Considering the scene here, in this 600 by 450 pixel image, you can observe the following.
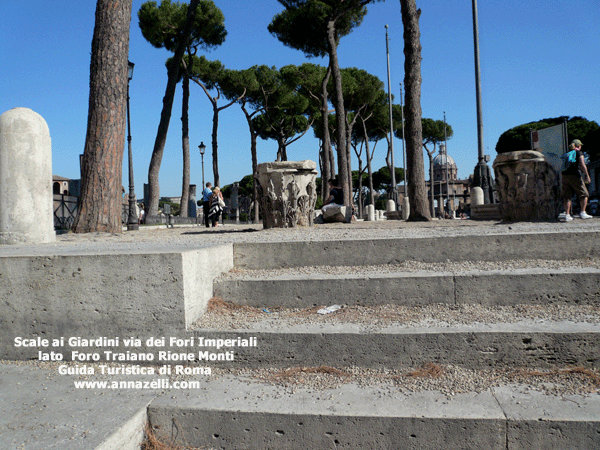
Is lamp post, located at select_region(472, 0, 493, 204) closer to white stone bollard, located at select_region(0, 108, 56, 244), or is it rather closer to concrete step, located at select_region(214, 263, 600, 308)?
concrete step, located at select_region(214, 263, 600, 308)

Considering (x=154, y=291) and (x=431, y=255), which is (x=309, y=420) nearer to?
(x=154, y=291)

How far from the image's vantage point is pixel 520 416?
174cm

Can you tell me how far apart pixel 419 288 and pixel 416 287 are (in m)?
0.02

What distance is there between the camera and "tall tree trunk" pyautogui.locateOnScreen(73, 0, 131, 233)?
6.15 meters

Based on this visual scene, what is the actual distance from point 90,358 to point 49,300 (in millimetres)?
406

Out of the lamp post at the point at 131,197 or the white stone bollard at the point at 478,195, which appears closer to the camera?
the lamp post at the point at 131,197

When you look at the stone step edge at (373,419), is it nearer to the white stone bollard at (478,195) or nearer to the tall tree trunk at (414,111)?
the tall tree trunk at (414,111)

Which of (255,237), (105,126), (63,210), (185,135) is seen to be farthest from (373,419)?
(185,135)

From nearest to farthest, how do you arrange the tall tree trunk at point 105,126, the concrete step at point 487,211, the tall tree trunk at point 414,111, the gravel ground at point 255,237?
the gravel ground at point 255,237 < the tall tree trunk at point 105,126 < the tall tree trunk at point 414,111 < the concrete step at point 487,211

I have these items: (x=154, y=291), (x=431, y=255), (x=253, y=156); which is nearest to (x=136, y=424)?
(x=154, y=291)

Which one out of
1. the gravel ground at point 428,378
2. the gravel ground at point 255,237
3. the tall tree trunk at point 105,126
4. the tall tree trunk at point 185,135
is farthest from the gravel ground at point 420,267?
the tall tree trunk at point 185,135

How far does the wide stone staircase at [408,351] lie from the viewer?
1808 mm

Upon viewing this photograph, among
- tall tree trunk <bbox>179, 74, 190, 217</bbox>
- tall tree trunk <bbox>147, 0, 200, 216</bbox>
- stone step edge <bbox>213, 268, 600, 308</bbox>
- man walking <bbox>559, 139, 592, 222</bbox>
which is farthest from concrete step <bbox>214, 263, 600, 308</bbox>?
tall tree trunk <bbox>179, 74, 190, 217</bbox>

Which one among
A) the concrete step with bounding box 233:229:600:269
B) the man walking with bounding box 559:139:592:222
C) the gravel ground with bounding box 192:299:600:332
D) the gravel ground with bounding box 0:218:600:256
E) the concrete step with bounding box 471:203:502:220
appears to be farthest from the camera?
the concrete step with bounding box 471:203:502:220
